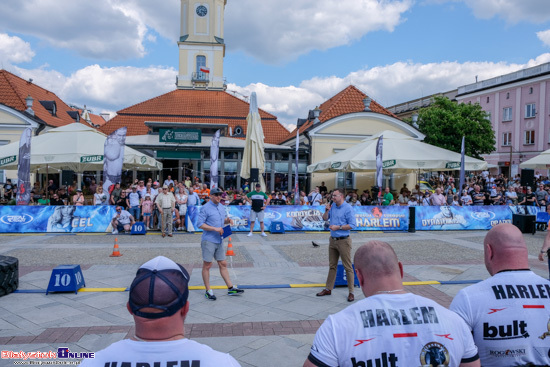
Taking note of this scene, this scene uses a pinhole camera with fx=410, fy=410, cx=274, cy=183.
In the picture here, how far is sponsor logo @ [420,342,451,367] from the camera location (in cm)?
202

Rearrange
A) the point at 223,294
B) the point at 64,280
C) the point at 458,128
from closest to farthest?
1. the point at 64,280
2. the point at 223,294
3. the point at 458,128

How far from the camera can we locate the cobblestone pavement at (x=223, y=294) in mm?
5293

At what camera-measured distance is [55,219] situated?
15.0 m

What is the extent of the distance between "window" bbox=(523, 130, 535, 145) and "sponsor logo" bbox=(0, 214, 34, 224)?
43.9 m

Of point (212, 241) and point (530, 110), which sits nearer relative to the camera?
point (212, 241)

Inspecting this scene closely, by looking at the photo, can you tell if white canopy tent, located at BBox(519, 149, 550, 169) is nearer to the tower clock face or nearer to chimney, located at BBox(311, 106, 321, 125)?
chimney, located at BBox(311, 106, 321, 125)

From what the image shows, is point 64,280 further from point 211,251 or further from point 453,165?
point 453,165

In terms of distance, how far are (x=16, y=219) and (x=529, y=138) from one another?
44594 mm

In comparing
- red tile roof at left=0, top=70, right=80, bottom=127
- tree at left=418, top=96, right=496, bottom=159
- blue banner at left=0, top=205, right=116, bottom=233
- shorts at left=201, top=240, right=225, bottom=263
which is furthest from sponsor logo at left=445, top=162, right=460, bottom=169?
red tile roof at left=0, top=70, right=80, bottom=127

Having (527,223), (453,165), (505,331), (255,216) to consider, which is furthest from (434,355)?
(527,223)

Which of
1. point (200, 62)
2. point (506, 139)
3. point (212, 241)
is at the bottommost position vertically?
point (212, 241)

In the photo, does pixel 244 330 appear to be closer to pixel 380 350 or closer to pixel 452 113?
pixel 380 350

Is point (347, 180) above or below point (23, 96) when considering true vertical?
below

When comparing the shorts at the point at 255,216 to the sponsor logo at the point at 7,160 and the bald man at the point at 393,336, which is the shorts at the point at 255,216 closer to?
the sponsor logo at the point at 7,160
